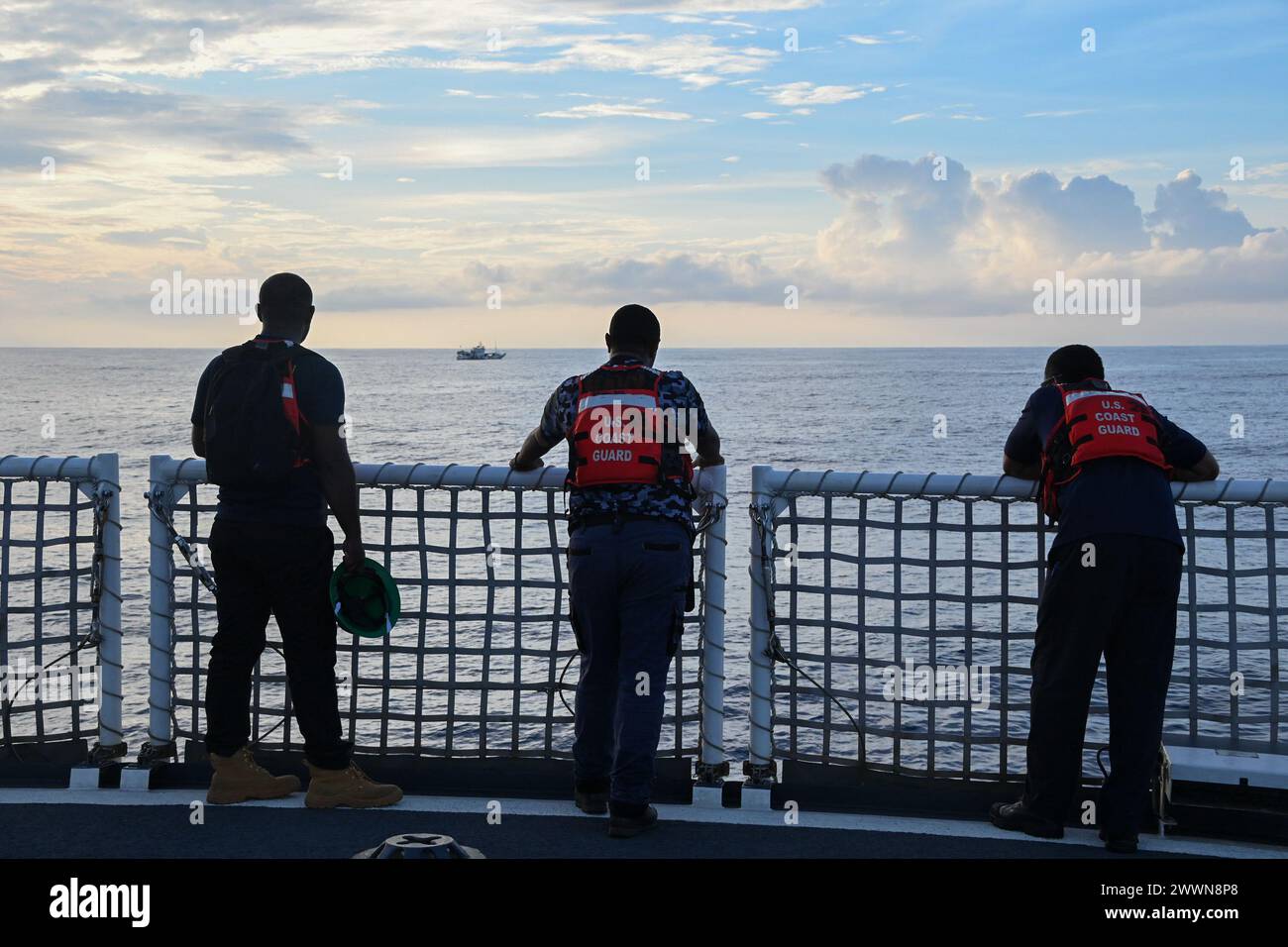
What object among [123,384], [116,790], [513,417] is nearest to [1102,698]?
[116,790]

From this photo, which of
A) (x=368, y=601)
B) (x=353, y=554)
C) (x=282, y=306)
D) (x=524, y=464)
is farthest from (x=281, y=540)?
(x=524, y=464)

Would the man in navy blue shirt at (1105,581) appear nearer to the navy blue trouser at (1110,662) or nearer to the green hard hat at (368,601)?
the navy blue trouser at (1110,662)

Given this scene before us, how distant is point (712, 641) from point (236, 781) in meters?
2.12

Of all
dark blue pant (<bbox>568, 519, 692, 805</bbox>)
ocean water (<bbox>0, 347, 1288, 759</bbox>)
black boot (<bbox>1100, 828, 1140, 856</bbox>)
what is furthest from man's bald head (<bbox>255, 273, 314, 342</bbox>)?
ocean water (<bbox>0, 347, 1288, 759</bbox>)

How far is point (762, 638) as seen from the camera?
5.53 metres

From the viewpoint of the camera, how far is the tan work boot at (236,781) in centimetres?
526

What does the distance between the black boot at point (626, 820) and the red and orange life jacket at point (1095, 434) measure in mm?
2014

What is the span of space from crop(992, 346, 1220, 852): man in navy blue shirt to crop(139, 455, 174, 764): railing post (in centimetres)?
373

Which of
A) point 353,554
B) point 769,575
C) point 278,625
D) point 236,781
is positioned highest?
point 353,554

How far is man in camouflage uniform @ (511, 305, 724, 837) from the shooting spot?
191 inches

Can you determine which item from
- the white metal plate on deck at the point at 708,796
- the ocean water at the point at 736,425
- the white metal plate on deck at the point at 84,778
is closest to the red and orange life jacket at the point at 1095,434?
the white metal plate on deck at the point at 708,796

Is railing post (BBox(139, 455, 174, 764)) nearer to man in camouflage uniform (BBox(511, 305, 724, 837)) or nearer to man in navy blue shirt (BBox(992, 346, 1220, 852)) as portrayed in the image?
man in camouflage uniform (BBox(511, 305, 724, 837))

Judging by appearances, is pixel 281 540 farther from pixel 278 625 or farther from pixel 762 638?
pixel 762 638
